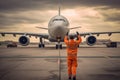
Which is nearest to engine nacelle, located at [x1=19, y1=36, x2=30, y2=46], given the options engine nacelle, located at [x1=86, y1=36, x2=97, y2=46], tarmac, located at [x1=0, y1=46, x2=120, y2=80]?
engine nacelle, located at [x1=86, y1=36, x2=97, y2=46]

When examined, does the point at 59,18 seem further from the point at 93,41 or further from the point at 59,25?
the point at 93,41

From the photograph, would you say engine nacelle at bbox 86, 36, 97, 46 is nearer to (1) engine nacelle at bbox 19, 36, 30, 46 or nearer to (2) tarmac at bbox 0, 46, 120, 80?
(1) engine nacelle at bbox 19, 36, 30, 46

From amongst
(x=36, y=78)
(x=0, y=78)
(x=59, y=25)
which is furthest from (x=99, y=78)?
(x=59, y=25)

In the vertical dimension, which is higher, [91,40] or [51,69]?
[91,40]

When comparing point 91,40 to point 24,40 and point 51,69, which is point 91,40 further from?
point 51,69

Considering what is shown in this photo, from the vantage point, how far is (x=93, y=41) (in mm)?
32500

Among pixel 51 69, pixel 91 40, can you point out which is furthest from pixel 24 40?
pixel 51 69

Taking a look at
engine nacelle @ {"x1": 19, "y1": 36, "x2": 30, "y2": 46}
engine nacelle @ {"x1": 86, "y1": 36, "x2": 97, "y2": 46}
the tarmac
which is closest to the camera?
the tarmac

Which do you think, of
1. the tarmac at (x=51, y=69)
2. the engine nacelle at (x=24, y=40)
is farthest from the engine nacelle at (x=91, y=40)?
the tarmac at (x=51, y=69)

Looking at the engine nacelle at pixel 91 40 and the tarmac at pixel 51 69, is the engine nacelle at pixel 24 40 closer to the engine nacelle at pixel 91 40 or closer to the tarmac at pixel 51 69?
the engine nacelle at pixel 91 40

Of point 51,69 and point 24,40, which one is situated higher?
point 24,40

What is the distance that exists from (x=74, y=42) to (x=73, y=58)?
0.61 meters

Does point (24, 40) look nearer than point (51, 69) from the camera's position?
No

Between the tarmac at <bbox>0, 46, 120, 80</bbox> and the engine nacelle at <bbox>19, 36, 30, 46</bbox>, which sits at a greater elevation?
the engine nacelle at <bbox>19, 36, 30, 46</bbox>
